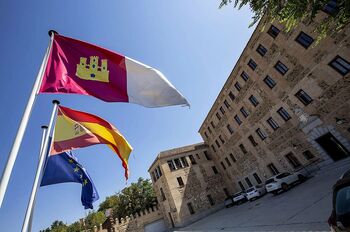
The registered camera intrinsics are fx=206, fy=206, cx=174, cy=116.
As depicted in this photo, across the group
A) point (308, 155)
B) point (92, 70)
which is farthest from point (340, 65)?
point (92, 70)

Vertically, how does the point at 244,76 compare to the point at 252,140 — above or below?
above

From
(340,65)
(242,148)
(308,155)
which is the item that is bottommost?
(308,155)

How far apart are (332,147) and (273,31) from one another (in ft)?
41.7

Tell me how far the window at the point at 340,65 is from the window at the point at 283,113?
622 centimetres

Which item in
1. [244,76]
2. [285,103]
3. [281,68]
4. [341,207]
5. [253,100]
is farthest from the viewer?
[244,76]

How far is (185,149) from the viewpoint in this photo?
35.1 metres

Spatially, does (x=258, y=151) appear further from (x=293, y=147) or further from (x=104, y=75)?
(x=104, y=75)

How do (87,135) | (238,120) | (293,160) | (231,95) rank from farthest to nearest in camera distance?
(231,95)
(238,120)
(293,160)
(87,135)

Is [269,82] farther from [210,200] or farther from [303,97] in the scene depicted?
[210,200]

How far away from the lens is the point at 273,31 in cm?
2153

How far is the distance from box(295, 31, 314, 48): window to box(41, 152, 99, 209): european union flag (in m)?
20.8

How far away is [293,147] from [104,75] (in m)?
22.5

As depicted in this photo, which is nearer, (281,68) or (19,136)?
(19,136)

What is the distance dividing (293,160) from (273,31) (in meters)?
14.0
